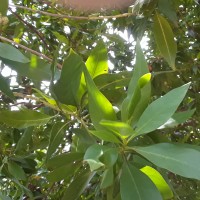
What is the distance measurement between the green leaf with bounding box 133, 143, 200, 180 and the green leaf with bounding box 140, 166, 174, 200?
118 mm

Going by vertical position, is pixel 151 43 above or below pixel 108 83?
above

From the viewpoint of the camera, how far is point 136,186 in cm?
82

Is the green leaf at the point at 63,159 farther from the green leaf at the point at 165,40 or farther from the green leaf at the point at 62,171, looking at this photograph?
the green leaf at the point at 165,40

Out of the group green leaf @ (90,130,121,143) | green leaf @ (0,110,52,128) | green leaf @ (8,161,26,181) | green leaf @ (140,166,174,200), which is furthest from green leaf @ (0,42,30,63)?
green leaf @ (8,161,26,181)

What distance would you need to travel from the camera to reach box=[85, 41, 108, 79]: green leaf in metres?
1.00

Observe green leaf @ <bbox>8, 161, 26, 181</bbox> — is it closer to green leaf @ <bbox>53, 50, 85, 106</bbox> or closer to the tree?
the tree

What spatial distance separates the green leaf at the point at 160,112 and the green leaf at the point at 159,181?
0.49ft

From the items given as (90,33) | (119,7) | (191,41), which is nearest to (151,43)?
(191,41)

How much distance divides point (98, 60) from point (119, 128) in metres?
0.27

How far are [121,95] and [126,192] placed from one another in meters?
0.34

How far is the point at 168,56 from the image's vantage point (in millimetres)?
1433

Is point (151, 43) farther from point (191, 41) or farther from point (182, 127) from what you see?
point (182, 127)

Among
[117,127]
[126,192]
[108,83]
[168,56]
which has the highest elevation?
[168,56]

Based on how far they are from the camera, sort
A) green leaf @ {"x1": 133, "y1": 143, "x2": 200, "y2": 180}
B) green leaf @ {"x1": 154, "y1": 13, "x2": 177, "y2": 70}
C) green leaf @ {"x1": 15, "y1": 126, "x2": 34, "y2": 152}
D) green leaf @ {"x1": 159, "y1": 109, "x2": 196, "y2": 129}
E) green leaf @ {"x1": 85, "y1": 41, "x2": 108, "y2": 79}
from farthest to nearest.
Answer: green leaf @ {"x1": 154, "y1": 13, "x2": 177, "y2": 70}
green leaf @ {"x1": 15, "y1": 126, "x2": 34, "y2": 152}
green leaf @ {"x1": 85, "y1": 41, "x2": 108, "y2": 79}
green leaf @ {"x1": 159, "y1": 109, "x2": 196, "y2": 129}
green leaf @ {"x1": 133, "y1": 143, "x2": 200, "y2": 180}
